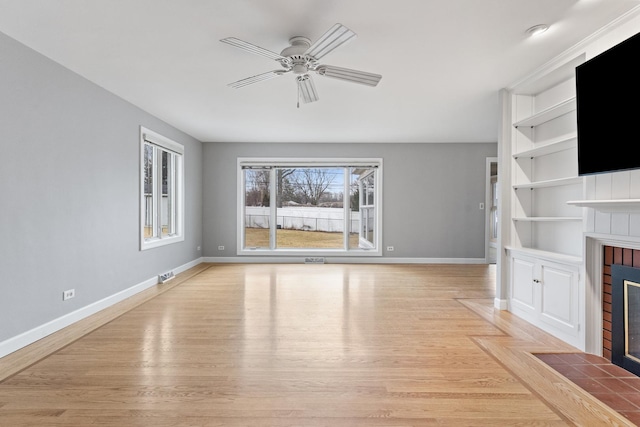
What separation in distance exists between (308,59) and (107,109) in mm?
2609

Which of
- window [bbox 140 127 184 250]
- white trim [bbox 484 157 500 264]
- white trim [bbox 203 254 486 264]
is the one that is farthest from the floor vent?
white trim [bbox 484 157 500 264]

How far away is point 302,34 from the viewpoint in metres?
2.56

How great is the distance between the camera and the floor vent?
196 inches

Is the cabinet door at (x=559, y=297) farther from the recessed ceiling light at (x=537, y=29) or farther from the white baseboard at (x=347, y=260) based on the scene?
the white baseboard at (x=347, y=260)

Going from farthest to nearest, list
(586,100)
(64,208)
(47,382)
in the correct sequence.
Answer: (64,208) < (586,100) < (47,382)

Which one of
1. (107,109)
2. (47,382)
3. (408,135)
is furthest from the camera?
(408,135)

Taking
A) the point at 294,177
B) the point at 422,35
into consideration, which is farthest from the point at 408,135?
the point at 422,35

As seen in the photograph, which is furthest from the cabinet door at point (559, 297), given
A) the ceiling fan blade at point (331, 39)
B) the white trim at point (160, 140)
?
the white trim at point (160, 140)

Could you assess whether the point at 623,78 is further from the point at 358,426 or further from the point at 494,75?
the point at 358,426

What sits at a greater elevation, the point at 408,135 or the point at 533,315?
the point at 408,135

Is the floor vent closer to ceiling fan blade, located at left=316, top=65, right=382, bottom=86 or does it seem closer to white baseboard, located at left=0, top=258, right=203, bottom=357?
white baseboard, located at left=0, top=258, right=203, bottom=357

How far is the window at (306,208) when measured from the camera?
6.89 meters

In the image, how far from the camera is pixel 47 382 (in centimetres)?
214

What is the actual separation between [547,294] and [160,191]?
17.1 ft
